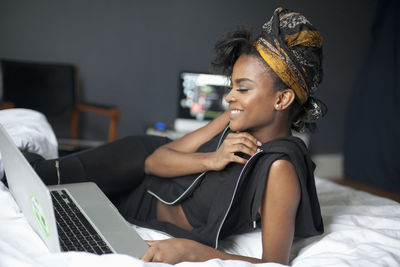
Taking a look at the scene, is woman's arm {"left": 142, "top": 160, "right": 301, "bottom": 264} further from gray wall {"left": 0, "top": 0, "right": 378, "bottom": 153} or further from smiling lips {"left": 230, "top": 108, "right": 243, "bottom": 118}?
gray wall {"left": 0, "top": 0, "right": 378, "bottom": 153}

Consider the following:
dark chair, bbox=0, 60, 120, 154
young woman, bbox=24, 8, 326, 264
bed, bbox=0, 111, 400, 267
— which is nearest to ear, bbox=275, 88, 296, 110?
young woman, bbox=24, 8, 326, 264

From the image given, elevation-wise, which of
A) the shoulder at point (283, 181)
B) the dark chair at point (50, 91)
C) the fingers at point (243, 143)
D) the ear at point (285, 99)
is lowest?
the dark chair at point (50, 91)

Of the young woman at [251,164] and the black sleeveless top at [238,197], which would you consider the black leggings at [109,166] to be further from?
the black sleeveless top at [238,197]

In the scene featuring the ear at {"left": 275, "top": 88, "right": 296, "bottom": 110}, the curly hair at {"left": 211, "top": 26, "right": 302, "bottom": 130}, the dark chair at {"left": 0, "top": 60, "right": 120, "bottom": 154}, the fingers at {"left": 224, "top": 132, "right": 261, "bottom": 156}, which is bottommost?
the dark chair at {"left": 0, "top": 60, "right": 120, "bottom": 154}

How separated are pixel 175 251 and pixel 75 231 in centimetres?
25

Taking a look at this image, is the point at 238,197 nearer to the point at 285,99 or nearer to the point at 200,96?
the point at 285,99

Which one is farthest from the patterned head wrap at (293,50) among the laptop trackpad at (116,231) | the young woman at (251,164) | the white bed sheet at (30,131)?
the white bed sheet at (30,131)

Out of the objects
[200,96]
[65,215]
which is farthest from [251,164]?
[200,96]

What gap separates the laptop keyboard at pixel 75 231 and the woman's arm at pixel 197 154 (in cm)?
38

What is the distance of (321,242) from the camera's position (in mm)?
1263

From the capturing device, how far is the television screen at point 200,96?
11.9 feet

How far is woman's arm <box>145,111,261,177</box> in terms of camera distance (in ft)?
3.98

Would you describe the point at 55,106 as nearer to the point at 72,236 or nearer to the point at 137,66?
the point at 137,66

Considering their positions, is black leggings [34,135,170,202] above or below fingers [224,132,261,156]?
below
